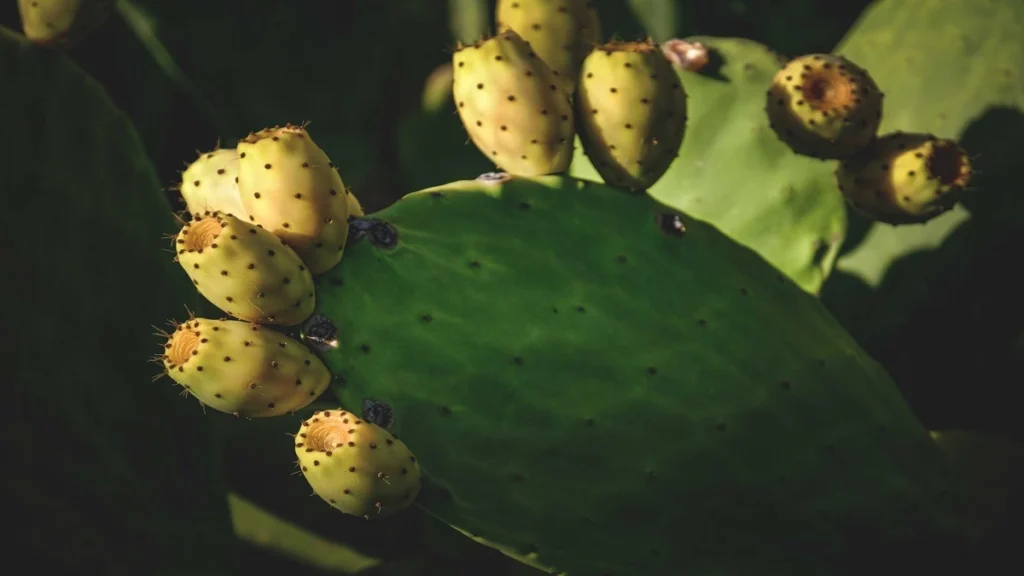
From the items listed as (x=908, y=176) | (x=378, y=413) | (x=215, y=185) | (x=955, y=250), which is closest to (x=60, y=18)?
(x=215, y=185)

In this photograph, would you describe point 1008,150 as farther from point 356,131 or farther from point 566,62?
point 356,131

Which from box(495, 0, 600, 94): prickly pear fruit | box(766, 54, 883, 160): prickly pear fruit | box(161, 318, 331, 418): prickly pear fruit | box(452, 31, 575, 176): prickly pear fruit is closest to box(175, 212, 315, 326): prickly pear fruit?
box(161, 318, 331, 418): prickly pear fruit

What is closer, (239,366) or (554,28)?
(239,366)

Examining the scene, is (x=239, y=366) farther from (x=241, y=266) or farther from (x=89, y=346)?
(x=89, y=346)

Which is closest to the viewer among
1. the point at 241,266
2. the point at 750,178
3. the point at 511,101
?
the point at 241,266

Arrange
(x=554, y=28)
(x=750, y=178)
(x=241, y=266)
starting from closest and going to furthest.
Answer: (x=241, y=266)
(x=554, y=28)
(x=750, y=178)

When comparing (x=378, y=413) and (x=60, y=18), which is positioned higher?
(x=60, y=18)

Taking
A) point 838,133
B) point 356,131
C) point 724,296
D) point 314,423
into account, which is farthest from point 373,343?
point 356,131

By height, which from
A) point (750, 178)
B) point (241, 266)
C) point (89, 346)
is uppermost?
point (241, 266)
